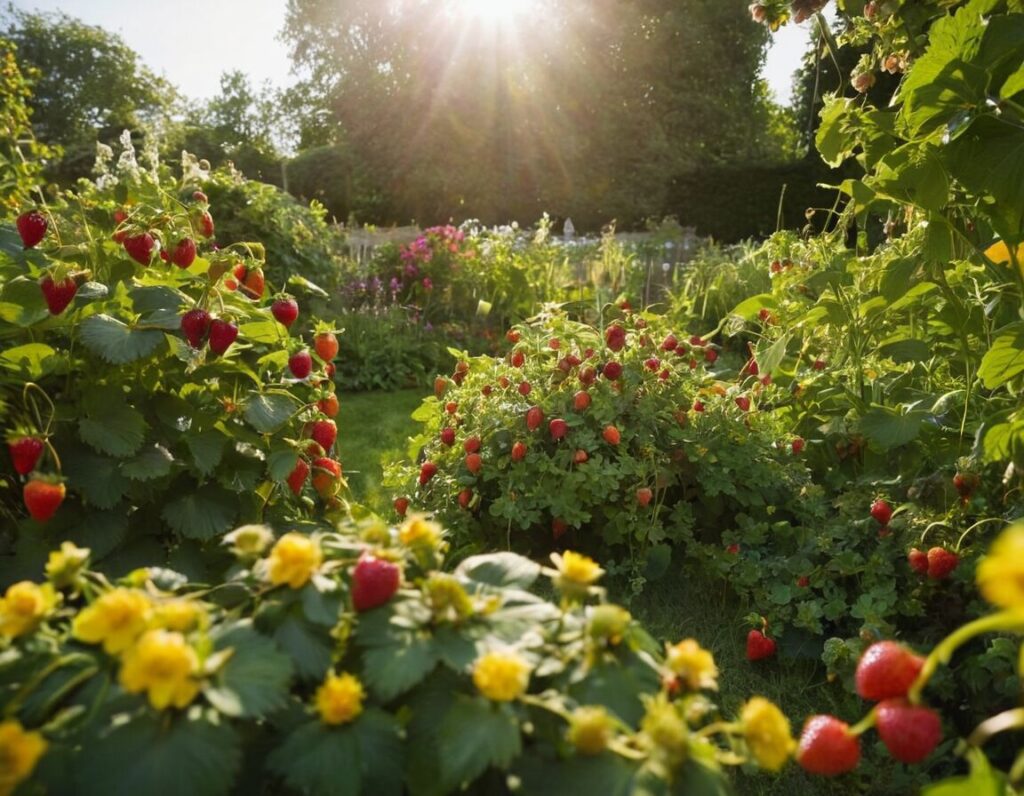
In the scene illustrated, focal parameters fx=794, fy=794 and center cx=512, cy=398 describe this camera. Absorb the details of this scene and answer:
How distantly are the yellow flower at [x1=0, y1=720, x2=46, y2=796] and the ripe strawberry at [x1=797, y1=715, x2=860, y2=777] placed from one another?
641 mm

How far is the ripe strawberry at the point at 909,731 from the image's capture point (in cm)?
70

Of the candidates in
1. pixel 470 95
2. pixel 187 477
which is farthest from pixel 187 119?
pixel 187 477

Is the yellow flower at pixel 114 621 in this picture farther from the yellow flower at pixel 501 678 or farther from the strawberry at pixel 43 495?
the strawberry at pixel 43 495

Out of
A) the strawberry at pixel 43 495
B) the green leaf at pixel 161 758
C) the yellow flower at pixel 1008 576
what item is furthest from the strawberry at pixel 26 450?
the yellow flower at pixel 1008 576

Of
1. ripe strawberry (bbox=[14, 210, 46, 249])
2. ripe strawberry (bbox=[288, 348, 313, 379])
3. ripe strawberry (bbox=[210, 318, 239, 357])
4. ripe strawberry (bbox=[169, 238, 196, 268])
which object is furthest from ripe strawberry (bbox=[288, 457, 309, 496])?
ripe strawberry (bbox=[14, 210, 46, 249])

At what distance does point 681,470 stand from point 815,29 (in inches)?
70.3

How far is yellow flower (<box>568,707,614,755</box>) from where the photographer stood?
645 mm

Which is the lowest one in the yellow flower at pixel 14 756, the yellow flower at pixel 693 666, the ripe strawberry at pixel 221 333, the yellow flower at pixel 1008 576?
the yellow flower at pixel 14 756

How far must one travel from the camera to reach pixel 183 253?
1658 mm

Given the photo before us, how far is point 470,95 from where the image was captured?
64.7 ft

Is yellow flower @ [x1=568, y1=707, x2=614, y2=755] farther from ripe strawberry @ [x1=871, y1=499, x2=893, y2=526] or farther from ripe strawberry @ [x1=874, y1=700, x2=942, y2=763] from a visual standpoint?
ripe strawberry @ [x1=871, y1=499, x2=893, y2=526]

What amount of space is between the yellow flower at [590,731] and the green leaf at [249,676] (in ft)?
0.79

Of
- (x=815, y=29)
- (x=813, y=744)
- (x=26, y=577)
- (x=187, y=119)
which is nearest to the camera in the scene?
(x=813, y=744)

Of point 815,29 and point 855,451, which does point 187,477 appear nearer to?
point 855,451
